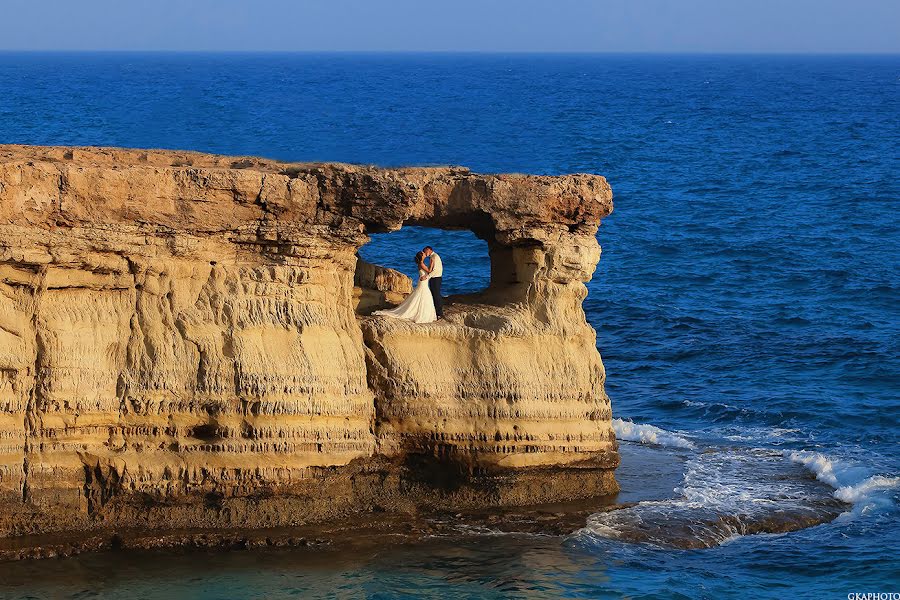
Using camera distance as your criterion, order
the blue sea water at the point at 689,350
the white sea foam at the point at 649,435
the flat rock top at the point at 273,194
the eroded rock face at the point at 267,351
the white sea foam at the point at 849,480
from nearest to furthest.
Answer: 1. the flat rock top at the point at 273,194
2. the eroded rock face at the point at 267,351
3. the blue sea water at the point at 689,350
4. the white sea foam at the point at 849,480
5. the white sea foam at the point at 649,435

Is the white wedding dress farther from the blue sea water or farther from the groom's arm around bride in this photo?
the blue sea water

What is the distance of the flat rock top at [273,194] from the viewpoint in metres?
15.6

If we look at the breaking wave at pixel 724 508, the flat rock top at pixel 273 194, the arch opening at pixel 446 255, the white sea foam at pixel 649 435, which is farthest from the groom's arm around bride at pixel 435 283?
the arch opening at pixel 446 255

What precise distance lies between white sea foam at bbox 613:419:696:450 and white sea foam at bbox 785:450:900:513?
5.27 ft

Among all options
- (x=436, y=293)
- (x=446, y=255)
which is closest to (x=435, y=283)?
(x=436, y=293)

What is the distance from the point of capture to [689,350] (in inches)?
1078

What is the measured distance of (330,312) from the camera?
1727cm

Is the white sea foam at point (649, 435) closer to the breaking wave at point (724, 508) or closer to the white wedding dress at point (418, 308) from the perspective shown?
the breaking wave at point (724, 508)

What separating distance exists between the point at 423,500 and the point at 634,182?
109 ft

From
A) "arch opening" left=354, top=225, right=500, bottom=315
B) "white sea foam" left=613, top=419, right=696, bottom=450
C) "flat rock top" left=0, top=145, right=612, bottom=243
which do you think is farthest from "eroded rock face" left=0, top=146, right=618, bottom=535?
"arch opening" left=354, top=225, right=500, bottom=315

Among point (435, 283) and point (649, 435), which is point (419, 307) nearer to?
point (435, 283)

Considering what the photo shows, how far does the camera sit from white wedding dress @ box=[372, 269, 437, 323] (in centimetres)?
1814

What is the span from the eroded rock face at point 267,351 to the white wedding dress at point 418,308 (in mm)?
386

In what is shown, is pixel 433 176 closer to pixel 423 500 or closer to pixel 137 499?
pixel 423 500
